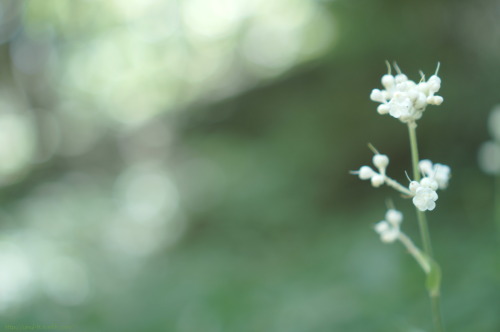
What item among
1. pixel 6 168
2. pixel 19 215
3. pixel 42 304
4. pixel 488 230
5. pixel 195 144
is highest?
pixel 6 168

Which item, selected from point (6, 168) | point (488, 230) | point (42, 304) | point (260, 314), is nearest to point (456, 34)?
point (488, 230)

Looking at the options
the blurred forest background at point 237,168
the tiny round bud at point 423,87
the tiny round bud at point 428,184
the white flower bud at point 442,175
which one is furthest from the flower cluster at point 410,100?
the blurred forest background at point 237,168

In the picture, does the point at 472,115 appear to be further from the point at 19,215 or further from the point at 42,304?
the point at 19,215

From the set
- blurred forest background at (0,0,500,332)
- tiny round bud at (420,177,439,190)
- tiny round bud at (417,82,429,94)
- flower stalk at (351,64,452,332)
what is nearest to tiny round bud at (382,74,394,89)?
flower stalk at (351,64,452,332)

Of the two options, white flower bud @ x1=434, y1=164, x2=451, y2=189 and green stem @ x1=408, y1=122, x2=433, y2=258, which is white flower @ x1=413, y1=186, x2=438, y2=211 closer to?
green stem @ x1=408, y1=122, x2=433, y2=258

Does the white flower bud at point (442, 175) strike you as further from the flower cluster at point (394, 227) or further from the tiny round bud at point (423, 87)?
the tiny round bud at point (423, 87)

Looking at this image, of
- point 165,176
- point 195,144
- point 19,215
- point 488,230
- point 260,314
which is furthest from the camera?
point 165,176
